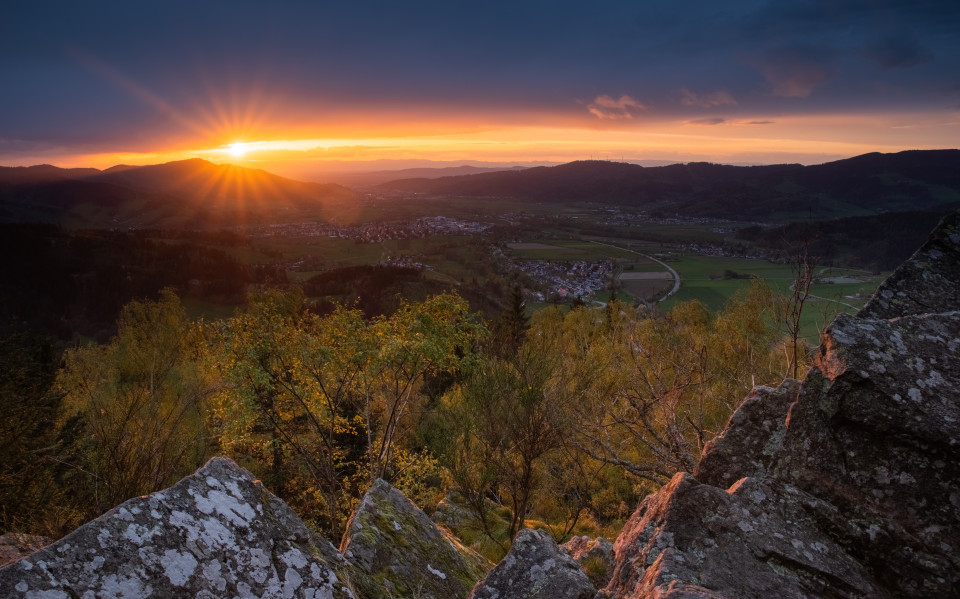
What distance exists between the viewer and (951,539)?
5488 mm

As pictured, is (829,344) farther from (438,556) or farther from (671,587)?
(438,556)

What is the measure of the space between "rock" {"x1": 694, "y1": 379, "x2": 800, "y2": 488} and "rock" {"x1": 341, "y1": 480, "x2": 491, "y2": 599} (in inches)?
196

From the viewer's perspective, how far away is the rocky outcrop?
18.3 ft

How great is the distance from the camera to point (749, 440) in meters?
7.54

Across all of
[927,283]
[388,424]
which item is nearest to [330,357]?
[388,424]

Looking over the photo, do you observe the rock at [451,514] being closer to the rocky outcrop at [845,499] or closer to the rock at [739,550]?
the rocky outcrop at [845,499]

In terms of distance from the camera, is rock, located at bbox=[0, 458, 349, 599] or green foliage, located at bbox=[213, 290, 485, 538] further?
green foliage, located at bbox=[213, 290, 485, 538]

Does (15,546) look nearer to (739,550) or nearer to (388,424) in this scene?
(388,424)

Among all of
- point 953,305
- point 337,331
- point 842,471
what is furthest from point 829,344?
point 337,331

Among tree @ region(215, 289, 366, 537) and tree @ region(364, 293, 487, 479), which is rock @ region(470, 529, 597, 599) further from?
tree @ region(215, 289, 366, 537)

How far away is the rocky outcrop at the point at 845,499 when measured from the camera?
5.58m

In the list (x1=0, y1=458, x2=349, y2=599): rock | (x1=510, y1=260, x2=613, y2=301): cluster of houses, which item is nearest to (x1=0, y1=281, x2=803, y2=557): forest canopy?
(x1=0, y1=458, x2=349, y2=599): rock

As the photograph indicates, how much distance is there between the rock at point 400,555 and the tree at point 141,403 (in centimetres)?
849

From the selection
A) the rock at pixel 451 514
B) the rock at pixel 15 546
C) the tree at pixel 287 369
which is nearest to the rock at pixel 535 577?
the rock at pixel 15 546
